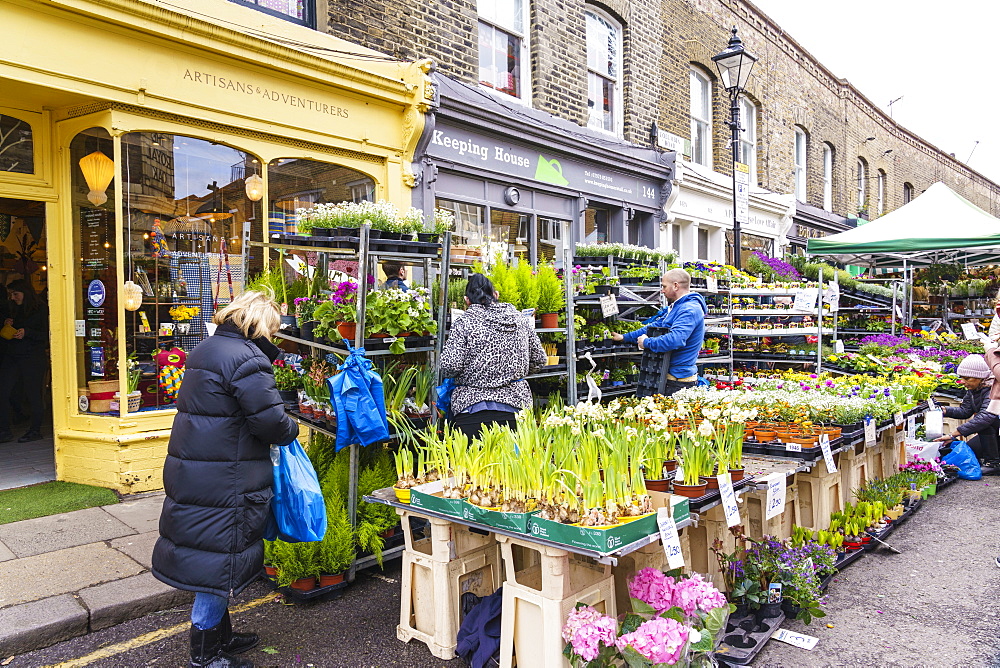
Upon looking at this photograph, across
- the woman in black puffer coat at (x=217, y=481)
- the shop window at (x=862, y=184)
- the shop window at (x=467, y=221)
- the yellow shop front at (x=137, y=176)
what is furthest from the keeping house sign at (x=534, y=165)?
the shop window at (x=862, y=184)

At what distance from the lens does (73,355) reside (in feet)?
22.3

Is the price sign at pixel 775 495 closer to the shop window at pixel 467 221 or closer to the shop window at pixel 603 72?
the shop window at pixel 467 221

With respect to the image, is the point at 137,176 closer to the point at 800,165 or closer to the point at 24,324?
the point at 24,324

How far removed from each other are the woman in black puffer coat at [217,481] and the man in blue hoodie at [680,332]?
4020 mm

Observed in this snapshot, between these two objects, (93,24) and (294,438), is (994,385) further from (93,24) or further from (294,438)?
(93,24)

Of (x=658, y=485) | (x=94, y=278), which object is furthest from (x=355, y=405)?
(x=94, y=278)

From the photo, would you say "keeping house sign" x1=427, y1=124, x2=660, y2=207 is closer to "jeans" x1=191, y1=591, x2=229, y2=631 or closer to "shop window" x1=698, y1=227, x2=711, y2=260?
"shop window" x1=698, y1=227, x2=711, y2=260

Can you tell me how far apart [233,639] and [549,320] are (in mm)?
4086

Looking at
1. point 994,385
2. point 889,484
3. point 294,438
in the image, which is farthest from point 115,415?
point 994,385

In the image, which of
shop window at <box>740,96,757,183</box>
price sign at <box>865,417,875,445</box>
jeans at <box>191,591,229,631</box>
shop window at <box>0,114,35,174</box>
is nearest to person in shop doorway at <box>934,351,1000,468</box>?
price sign at <box>865,417,875,445</box>

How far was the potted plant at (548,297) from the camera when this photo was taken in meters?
6.79

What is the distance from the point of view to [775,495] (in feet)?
14.2

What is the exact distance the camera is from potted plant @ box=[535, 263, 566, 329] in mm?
6793

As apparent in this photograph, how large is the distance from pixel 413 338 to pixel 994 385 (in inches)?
252
